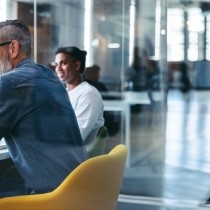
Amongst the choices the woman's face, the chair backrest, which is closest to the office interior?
the woman's face

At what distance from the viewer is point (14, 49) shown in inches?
76.0

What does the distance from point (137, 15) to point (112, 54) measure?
0.49 meters

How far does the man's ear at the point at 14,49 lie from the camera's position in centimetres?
193

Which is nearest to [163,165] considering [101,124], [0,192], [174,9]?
[174,9]

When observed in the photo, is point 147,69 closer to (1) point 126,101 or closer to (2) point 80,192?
(1) point 126,101

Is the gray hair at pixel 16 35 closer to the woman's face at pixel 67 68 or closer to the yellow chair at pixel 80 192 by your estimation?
the yellow chair at pixel 80 192

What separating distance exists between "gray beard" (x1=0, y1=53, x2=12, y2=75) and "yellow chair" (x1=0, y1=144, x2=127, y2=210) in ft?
1.60

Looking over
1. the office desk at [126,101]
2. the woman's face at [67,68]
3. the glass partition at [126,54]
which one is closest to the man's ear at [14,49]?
the woman's face at [67,68]

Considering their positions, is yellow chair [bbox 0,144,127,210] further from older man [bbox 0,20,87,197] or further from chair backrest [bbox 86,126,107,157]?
chair backrest [bbox 86,126,107,157]

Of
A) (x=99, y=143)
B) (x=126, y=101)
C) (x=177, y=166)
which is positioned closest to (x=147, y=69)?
(x=126, y=101)

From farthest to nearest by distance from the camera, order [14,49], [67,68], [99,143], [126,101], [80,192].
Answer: [126,101] < [67,68] < [99,143] < [14,49] < [80,192]

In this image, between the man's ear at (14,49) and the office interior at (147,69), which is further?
the office interior at (147,69)

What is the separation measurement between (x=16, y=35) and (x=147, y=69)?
12.2ft

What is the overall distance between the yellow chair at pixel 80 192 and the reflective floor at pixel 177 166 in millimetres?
2003
